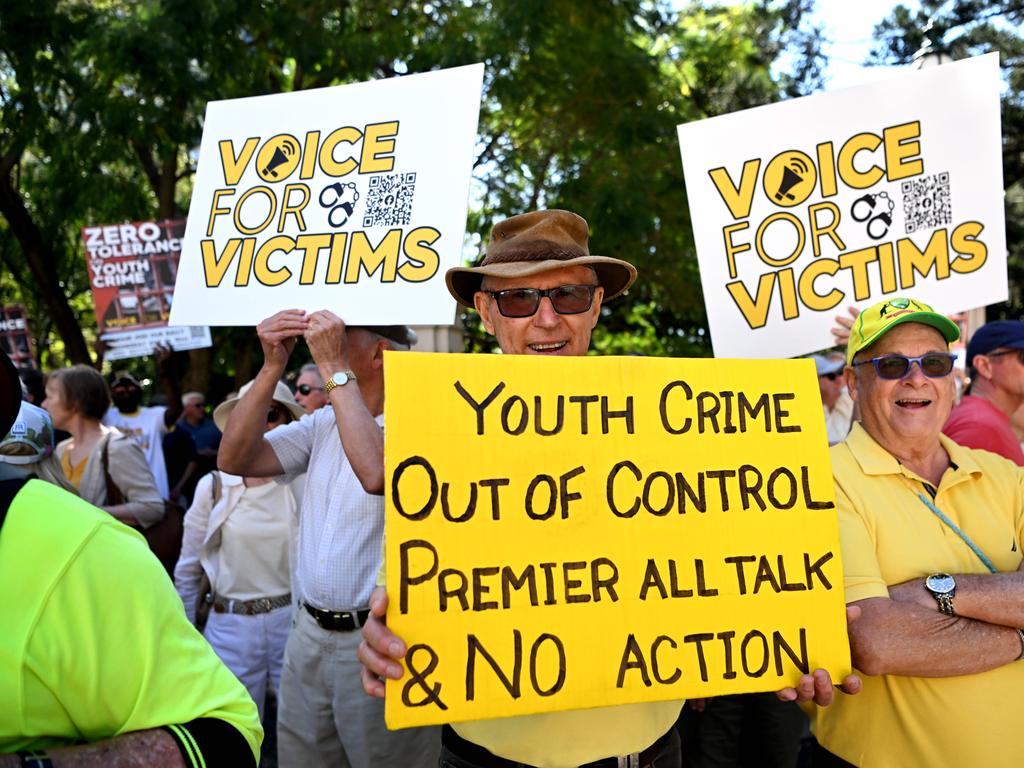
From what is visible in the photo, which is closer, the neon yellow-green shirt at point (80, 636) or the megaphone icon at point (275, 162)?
the neon yellow-green shirt at point (80, 636)

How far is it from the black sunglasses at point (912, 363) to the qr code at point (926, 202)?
3.03ft

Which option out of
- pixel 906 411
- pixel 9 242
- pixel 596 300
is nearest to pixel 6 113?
pixel 9 242

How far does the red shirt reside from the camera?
3.02 m

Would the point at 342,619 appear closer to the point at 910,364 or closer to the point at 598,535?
the point at 598,535

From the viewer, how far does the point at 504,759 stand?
6.31 feet

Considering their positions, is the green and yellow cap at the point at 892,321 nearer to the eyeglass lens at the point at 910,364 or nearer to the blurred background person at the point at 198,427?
the eyeglass lens at the point at 910,364

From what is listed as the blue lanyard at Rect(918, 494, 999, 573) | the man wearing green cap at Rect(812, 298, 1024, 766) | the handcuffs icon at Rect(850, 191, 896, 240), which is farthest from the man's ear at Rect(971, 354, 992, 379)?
the blue lanyard at Rect(918, 494, 999, 573)

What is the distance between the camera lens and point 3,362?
133 cm

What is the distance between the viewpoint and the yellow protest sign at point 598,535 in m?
1.76

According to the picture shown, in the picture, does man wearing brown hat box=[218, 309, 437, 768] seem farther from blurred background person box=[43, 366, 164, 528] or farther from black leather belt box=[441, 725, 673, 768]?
blurred background person box=[43, 366, 164, 528]

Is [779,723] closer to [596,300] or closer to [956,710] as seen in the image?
[956,710]

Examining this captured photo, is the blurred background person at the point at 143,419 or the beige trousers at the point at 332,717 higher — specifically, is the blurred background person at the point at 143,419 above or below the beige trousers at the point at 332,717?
above

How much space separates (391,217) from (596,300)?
0.77 m

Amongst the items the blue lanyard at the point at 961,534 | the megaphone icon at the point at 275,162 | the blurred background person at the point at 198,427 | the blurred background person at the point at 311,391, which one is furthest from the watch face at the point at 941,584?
the blurred background person at the point at 198,427
